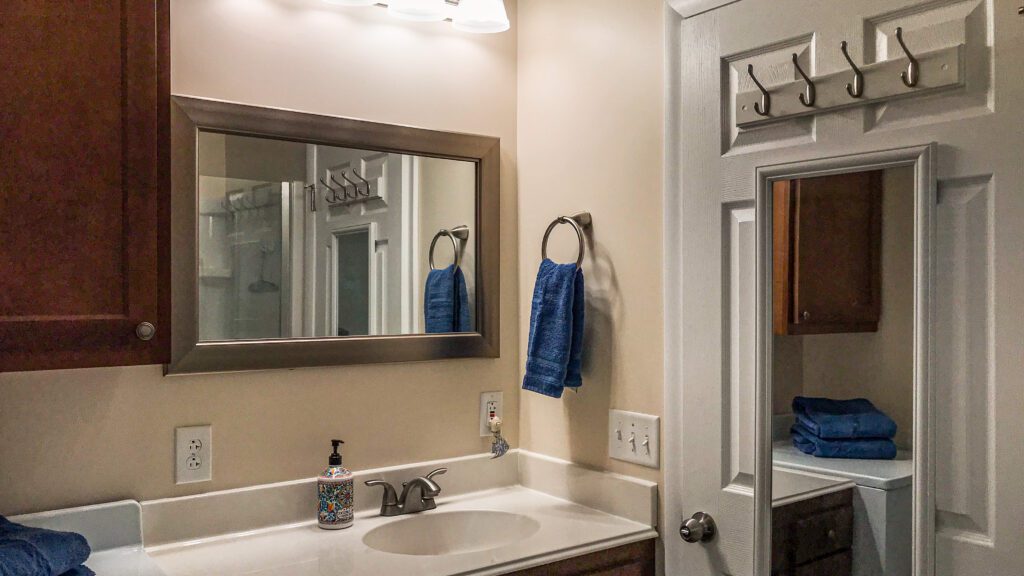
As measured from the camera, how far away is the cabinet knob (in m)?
1.28

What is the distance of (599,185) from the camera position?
1907 millimetres

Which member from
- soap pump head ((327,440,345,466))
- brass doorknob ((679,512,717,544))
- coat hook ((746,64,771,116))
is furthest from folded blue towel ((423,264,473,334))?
coat hook ((746,64,771,116))

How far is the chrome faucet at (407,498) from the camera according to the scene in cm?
185

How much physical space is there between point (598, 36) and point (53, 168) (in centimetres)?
124

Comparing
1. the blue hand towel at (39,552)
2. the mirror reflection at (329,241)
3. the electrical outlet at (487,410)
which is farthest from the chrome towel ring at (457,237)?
the blue hand towel at (39,552)

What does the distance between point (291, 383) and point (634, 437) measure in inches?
31.2

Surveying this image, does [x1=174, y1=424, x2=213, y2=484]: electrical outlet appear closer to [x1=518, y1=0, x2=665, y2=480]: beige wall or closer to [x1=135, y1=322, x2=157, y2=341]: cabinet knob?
[x1=135, y1=322, x2=157, y2=341]: cabinet knob

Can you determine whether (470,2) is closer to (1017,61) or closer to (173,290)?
(173,290)

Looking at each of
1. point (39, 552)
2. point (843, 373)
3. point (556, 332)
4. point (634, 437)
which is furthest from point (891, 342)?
point (39, 552)

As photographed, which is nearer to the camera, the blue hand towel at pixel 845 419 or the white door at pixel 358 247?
the blue hand towel at pixel 845 419

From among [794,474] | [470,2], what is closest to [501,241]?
[470,2]

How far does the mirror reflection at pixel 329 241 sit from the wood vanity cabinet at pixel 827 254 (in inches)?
33.2

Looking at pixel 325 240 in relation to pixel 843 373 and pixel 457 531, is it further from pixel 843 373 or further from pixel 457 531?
pixel 843 373

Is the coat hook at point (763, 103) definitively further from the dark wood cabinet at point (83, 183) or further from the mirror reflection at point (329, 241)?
the dark wood cabinet at point (83, 183)
